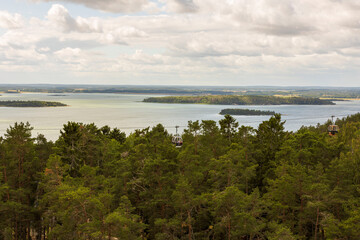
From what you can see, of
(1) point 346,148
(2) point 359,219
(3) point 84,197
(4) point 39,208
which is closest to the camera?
(2) point 359,219

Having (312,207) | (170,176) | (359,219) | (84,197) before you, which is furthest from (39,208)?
(359,219)

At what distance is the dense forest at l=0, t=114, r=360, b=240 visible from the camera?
25312mm

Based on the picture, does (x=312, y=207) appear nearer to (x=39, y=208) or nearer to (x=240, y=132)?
(x=240, y=132)

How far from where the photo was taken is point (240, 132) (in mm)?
43875

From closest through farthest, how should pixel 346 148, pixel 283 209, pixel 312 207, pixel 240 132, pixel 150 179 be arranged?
1. pixel 312 207
2. pixel 283 209
3. pixel 150 179
4. pixel 346 148
5. pixel 240 132

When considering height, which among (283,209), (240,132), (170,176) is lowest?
(283,209)

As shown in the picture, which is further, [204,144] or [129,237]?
[204,144]

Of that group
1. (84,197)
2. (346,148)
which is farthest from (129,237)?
(346,148)

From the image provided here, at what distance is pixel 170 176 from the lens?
31703 millimetres

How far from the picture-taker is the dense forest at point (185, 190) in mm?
25312

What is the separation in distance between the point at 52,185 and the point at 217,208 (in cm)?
1623

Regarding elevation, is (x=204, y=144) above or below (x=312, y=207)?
above

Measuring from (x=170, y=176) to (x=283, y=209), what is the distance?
36.7 feet

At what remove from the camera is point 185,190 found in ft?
87.5
